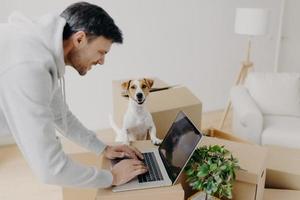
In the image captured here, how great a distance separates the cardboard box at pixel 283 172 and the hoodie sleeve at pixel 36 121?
0.97 meters

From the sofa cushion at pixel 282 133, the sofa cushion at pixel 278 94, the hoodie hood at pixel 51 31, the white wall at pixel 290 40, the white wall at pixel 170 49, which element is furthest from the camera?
the white wall at pixel 290 40

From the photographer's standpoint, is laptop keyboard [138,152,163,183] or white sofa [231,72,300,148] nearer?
laptop keyboard [138,152,163,183]

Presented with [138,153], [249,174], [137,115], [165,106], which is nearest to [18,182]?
[137,115]

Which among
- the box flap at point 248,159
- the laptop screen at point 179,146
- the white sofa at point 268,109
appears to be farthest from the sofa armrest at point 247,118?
the laptop screen at point 179,146

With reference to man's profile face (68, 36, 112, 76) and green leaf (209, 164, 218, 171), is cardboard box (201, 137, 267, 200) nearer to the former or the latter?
green leaf (209, 164, 218, 171)

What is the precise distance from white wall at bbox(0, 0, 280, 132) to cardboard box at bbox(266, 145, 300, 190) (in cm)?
177

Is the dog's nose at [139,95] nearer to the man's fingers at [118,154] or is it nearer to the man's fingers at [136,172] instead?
the man's fingers at [118,154]

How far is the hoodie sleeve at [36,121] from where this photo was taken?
0.81 metres

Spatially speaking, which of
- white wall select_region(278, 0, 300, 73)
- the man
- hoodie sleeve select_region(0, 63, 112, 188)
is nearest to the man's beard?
the man

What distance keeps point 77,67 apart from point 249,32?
2.02 m

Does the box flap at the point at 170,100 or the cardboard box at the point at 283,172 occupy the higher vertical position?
the box flap at the point at 170,100

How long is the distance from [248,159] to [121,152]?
1.73ft

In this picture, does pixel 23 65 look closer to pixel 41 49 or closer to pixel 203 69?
pixel 41 49

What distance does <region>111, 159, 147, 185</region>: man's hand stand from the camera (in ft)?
3.26
